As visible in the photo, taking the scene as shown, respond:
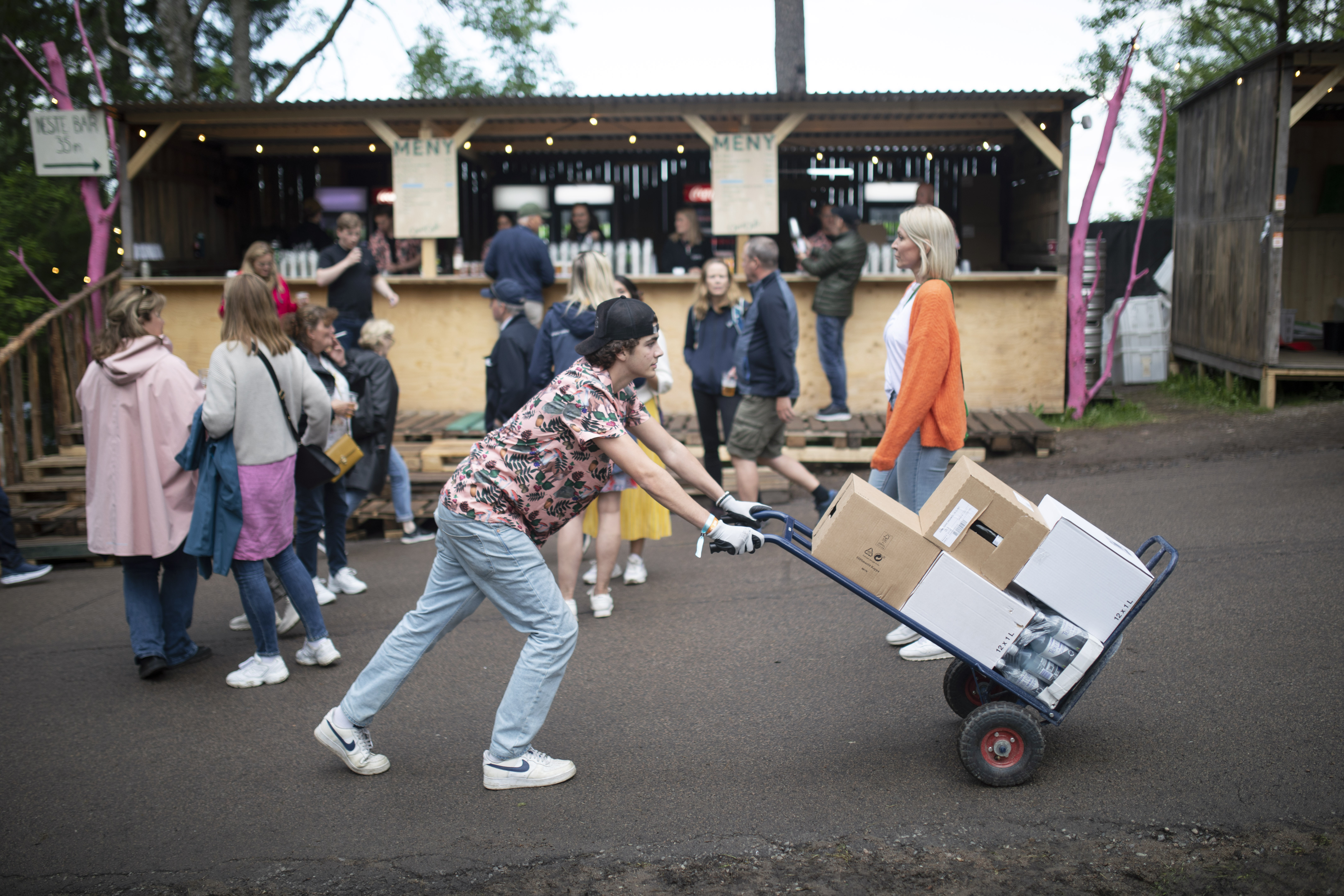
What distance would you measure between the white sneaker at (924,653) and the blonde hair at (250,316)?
339 centimetres

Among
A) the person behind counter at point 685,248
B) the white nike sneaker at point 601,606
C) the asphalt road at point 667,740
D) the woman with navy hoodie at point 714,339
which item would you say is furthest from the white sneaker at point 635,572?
the person behind counter at point 685,248

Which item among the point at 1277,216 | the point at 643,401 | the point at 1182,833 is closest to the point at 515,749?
the point at 1182,833

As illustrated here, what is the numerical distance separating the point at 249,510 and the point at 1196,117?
42.3ft

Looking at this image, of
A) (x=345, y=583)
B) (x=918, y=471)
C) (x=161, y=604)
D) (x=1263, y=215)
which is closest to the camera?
A: (x=918, y=471)

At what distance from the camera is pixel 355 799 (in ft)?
12.7

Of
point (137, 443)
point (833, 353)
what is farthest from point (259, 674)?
point (833, 353)

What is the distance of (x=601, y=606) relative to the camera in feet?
19.4

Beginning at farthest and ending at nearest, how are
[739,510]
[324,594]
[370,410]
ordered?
[370,410], [324,594], [739,510]

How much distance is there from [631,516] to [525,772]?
102 inches

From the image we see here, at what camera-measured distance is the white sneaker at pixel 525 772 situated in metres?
3.89

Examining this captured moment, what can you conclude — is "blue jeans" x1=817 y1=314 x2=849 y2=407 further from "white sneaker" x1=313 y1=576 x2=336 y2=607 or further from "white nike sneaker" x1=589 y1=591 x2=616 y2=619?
"white sneaker" x1=313 y1=576 x2=336 y2=607

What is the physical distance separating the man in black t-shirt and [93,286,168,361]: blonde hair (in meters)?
4.47

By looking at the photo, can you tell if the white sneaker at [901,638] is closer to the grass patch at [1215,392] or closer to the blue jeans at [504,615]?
the blue jeans at [504,615]

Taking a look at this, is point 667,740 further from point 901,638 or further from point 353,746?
point 901,638
